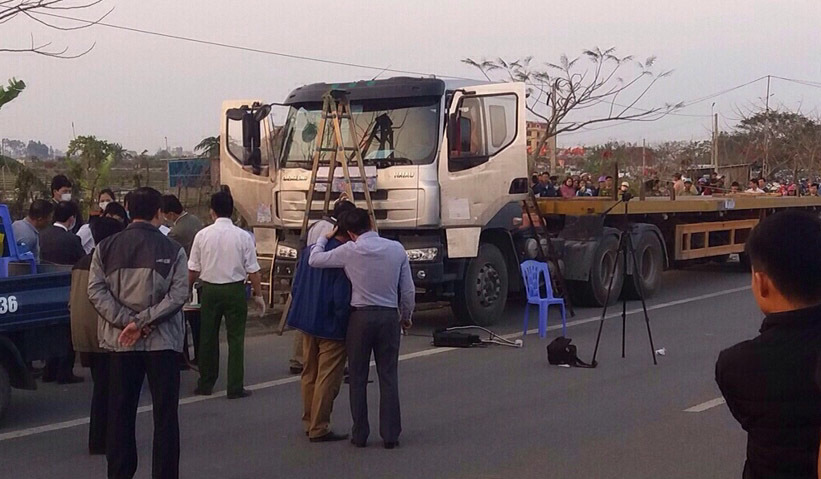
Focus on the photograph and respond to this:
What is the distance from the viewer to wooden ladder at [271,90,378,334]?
11875 mm

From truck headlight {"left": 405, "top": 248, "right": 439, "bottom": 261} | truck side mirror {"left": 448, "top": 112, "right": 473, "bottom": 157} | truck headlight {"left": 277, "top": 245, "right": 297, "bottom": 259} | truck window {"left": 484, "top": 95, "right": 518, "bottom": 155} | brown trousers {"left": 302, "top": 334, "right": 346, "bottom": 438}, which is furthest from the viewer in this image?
truck headlight {"left": 277, "top": 245, "right": 297, "bottom": 259}

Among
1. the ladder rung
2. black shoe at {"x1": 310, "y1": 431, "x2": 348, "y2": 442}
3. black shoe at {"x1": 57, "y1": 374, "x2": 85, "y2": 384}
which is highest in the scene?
the ladder rung

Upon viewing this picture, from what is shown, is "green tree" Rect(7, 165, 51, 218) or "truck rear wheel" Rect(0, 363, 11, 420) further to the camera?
"green tree" Rect(7, 165, 51, 218)

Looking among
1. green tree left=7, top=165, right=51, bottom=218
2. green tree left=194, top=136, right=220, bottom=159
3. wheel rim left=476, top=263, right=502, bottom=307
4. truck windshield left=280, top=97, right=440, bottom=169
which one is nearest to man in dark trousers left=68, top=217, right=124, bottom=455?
truck windshield left=280, top=97, right=440, bottom=169

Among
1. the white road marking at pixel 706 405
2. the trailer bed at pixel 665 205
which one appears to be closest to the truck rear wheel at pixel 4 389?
the white road marking at pixel 706 405

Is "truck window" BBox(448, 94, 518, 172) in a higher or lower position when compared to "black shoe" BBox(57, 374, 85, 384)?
higher

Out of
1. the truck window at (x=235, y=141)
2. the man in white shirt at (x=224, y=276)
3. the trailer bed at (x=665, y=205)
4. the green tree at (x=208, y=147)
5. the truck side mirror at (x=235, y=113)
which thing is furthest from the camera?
the green tree at (x=208, y=147)

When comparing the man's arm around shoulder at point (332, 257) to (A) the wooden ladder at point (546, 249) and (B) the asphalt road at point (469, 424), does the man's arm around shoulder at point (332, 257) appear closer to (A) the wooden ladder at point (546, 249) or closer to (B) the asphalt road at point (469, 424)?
(B) the asphalt road at point (469, 424)

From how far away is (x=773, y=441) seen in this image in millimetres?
2830

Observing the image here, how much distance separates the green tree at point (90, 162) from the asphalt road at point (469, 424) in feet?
35.4

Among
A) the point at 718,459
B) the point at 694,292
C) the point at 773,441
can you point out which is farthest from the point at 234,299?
the point at 694,292

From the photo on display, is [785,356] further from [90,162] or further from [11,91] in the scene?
[90,162]

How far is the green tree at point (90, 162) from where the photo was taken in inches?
835

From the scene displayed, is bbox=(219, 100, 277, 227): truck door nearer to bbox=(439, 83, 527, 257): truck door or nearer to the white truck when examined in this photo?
the white truck
